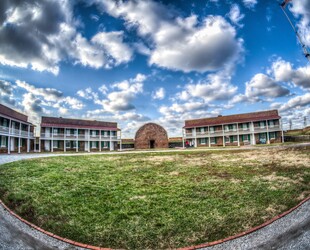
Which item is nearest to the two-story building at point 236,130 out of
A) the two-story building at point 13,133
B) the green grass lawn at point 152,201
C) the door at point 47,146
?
the door at point 47,146

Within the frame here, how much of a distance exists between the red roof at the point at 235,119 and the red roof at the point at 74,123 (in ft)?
58.4

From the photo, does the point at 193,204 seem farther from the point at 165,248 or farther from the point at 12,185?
the point at 12,185

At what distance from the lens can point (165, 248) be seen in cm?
559

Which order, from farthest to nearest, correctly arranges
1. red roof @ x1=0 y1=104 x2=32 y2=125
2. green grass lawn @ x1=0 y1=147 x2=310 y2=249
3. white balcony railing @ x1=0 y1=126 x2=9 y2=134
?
red roof @ x1=0 y1=104 x2=32 y2=125 → white balcony railing @ x1=0 y1=126 x2=9 y2=134 → green grass lawn @ x1=0 y1=147 x2=310 y2=249

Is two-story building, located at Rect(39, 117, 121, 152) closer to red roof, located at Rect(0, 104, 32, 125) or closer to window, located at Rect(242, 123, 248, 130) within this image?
red roof, located at Rect(0, 104, 32, 125)

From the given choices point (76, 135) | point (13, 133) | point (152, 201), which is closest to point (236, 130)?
point (76, 135)

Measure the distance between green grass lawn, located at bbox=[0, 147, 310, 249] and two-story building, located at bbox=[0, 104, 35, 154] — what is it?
78.3 feet

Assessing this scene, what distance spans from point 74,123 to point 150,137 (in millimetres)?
15996

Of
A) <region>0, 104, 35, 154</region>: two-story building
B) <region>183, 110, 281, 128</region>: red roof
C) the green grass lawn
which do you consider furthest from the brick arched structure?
the green grass lawn

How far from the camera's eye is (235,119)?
45906 millimetres

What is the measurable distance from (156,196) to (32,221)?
4.02 m

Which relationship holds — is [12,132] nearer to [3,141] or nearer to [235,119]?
[3,141]

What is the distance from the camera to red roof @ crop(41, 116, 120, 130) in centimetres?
4291

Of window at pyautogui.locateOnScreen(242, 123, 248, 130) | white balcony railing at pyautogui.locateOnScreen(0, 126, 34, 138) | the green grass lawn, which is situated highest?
window at pyautogui.locateOnScreen(242, 123, 248, 130)
